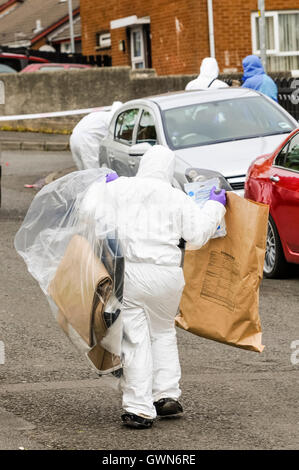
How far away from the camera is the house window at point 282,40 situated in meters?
27.1

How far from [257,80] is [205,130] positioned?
127 inches

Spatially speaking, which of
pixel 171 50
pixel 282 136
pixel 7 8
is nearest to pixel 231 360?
pixel 282 136

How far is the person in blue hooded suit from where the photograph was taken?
616 inches

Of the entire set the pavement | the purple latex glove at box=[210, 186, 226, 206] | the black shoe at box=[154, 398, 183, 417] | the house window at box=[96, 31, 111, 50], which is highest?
the house window at box=[96, 31, 111, 50]

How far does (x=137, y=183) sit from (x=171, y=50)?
2208 cm

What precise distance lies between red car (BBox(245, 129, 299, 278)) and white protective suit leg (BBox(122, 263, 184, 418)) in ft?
14.1

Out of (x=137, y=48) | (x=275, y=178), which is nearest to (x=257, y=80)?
(x=275, y=178)

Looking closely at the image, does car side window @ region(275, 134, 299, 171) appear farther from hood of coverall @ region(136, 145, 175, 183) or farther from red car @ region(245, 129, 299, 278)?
hood of coverall @ region(136, 145, 175, 183)

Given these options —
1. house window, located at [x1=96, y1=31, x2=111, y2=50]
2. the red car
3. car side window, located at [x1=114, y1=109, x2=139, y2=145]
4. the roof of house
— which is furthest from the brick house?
the roof of house

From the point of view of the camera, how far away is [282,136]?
41.7 feet

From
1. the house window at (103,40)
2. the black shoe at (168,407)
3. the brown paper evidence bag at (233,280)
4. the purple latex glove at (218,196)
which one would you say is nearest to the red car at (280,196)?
the brown paper evidence bag at (233,280)

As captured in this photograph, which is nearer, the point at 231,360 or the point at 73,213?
the point at 73,213

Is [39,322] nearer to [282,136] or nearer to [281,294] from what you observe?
[281,294]

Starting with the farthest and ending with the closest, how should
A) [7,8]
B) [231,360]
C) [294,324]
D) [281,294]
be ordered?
[7,8] < [281,294] < [294,324] < [231,360]
